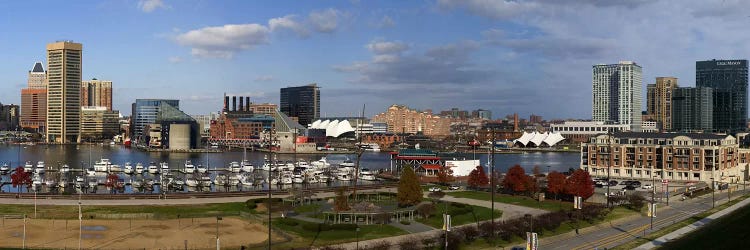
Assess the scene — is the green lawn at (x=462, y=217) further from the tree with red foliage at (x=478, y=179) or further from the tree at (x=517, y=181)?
the tree with red foliage at (x=478, y=179)

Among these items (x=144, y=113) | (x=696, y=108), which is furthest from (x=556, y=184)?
(x=696, y=108)

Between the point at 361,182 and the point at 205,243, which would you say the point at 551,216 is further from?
the point at 361,182

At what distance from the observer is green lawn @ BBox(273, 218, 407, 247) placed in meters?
27.4

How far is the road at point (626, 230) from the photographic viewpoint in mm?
26094

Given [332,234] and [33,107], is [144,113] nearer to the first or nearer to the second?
[33,107]

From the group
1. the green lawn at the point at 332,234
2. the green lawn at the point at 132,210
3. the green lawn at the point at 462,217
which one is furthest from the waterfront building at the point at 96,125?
the green lawn at the point at 332,234

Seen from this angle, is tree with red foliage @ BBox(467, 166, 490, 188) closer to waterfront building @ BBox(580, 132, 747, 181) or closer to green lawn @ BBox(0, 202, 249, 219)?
waterfront building @ BBox(580, 132, 747, 181)

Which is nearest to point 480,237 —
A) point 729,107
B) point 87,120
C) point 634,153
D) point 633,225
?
point 633,225

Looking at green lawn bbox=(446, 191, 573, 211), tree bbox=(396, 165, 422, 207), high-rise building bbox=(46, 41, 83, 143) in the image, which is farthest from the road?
high-rise building bbox=(46, 41, 83, 143)

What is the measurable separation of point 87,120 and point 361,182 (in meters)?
134

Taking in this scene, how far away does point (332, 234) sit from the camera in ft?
94.4

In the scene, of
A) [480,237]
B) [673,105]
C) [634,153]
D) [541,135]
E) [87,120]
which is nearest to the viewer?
[480,237]

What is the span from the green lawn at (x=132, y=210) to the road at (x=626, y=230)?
17844 millimetres

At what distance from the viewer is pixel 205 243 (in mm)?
27266
